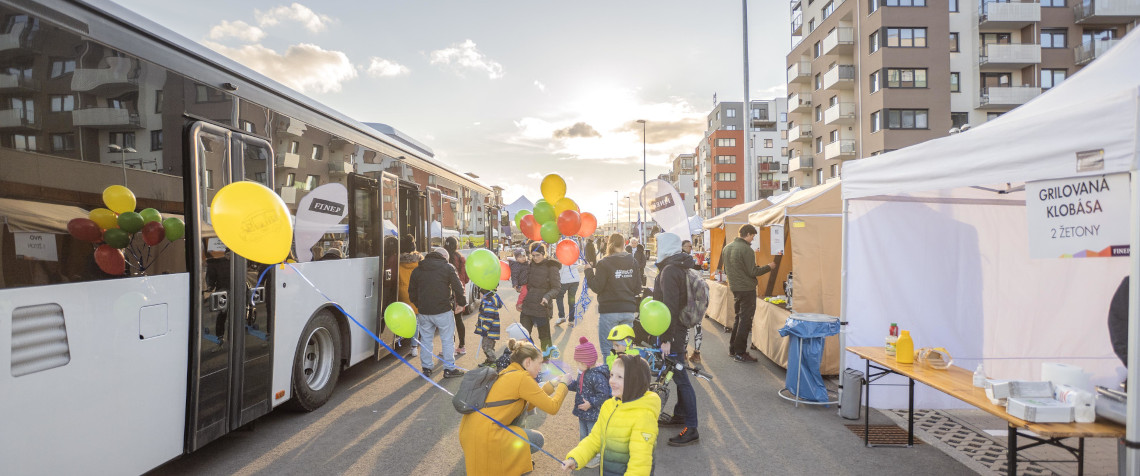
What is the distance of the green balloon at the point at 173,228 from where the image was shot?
12.2 feet

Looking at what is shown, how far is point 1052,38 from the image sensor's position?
2966 centimetres

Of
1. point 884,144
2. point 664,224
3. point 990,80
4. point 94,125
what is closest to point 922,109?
point 884,144

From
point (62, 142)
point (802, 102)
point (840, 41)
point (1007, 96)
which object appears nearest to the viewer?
point (62, 142)

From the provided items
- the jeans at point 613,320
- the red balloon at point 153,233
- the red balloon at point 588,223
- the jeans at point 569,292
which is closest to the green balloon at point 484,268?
→ the jeans at point 613,320

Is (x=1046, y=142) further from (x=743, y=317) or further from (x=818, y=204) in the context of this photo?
(x=743, y=317)

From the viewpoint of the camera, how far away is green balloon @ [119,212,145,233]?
3398 millimetres

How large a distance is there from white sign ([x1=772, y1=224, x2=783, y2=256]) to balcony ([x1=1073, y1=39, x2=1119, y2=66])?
3187cm

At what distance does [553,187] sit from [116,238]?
5.24 metres

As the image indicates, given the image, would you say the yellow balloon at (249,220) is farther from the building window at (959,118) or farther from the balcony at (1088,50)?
the balcony at (1088,50)

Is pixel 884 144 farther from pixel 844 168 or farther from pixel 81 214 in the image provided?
pixel 81 214

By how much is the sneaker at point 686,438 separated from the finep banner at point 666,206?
13.0ft

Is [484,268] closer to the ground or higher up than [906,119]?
closer to the ground

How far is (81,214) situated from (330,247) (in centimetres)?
286

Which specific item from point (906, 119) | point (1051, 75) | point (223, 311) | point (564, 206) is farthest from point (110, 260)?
point (1051, 75)
